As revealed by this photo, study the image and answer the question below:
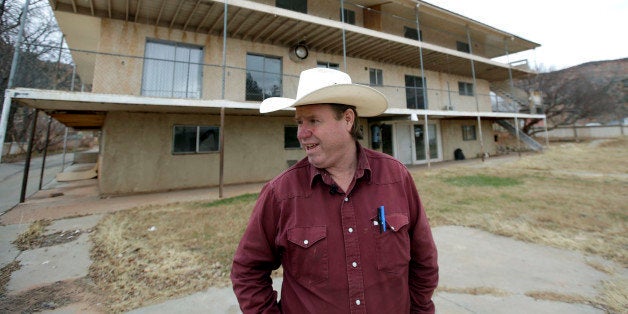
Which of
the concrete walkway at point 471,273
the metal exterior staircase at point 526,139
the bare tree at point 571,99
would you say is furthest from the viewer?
the bare tree at point 571,99

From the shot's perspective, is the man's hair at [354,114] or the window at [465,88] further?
the window at [465,88]

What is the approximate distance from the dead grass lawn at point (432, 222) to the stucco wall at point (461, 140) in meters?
7.93

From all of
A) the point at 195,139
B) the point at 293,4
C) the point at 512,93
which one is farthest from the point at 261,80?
the point at 512,93

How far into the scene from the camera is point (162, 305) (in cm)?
274

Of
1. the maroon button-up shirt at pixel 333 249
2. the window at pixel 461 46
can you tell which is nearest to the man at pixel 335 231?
the maroon button-up shirt at pixel 333 249

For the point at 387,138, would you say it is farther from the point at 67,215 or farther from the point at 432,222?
the point at 67,215

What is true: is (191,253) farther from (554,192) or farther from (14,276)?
(554,192)

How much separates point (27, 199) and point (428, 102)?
18584 mm

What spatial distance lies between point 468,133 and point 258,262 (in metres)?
20.5

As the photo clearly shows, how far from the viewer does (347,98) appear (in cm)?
158

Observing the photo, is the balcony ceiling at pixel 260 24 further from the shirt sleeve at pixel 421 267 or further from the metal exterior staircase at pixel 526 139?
the shirt sleeve at pixel 421 267

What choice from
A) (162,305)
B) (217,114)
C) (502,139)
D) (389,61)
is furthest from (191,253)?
(502,139)

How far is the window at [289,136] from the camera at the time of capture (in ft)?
39.8

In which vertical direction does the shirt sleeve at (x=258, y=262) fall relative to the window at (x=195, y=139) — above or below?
below
